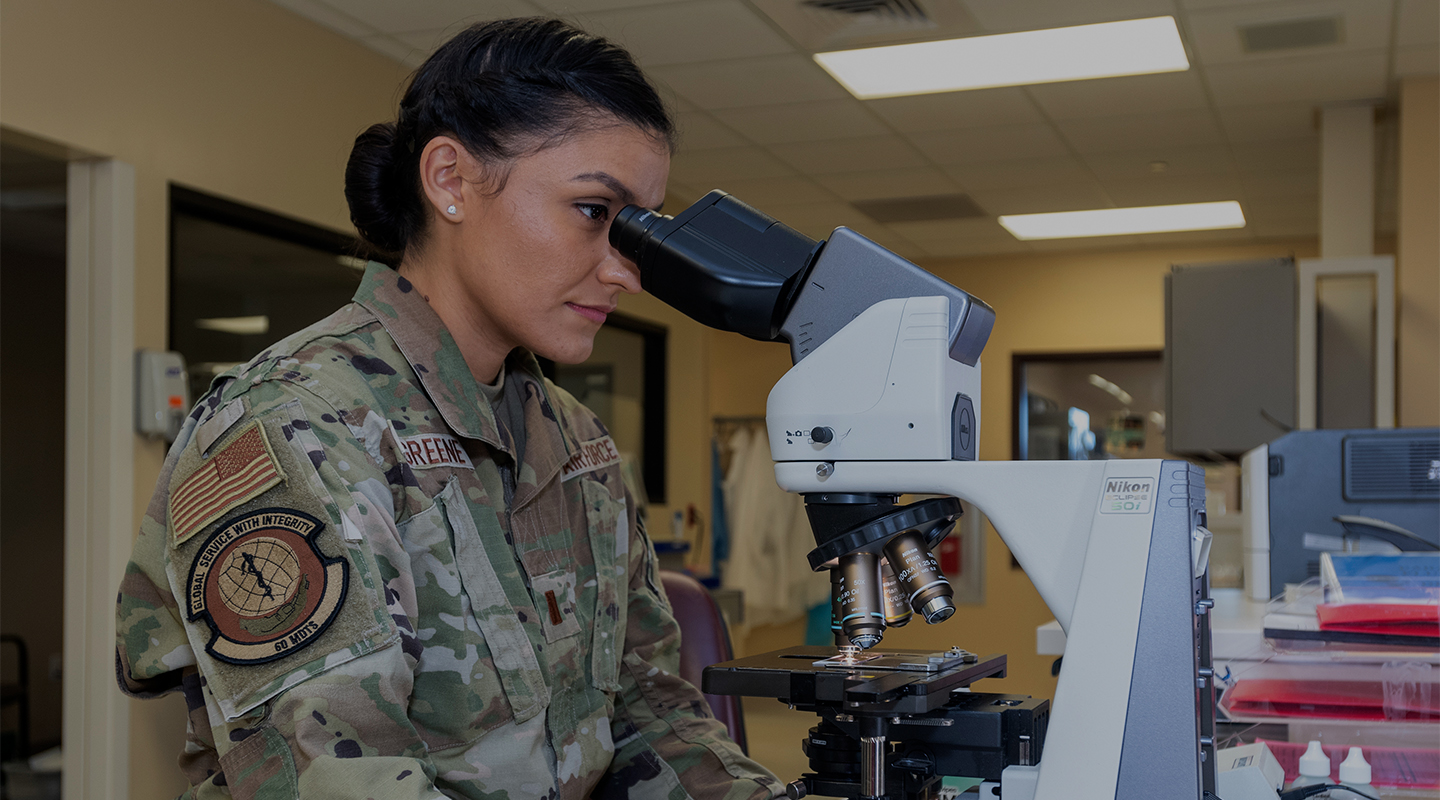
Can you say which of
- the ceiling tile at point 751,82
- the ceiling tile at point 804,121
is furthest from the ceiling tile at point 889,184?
the ceiling tile at point 751,82

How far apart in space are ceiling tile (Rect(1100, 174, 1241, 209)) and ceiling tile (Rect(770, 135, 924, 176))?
3.41ft

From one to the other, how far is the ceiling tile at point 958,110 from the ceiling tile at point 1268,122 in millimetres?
707

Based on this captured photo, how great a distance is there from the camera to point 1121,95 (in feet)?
13.4

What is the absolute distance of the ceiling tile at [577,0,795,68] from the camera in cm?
336

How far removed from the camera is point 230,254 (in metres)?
3.44

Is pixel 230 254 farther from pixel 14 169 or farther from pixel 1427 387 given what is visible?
pixel 1427 387

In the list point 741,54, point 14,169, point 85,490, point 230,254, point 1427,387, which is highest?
point 741,54

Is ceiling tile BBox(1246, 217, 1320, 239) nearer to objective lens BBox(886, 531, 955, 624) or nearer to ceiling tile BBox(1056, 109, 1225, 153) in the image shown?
ceiling tile BBox(1056, 109, 1225, 153)

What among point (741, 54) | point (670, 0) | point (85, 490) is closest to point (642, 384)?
point (741, 54)

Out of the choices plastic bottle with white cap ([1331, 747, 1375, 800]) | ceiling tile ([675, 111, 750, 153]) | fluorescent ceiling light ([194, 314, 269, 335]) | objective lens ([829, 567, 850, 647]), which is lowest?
plastic bottle with white cap ([1331, 747, 1375, 800])

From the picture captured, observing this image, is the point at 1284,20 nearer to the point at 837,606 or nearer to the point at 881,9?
the point at 881,9

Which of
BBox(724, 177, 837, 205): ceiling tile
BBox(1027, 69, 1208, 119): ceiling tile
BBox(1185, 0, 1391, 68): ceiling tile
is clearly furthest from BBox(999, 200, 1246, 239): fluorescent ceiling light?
BBox(1185, 0, 1391, 68): ceiling tile

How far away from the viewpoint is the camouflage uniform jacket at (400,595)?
91cm

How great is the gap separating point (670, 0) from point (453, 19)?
654 millimetres
